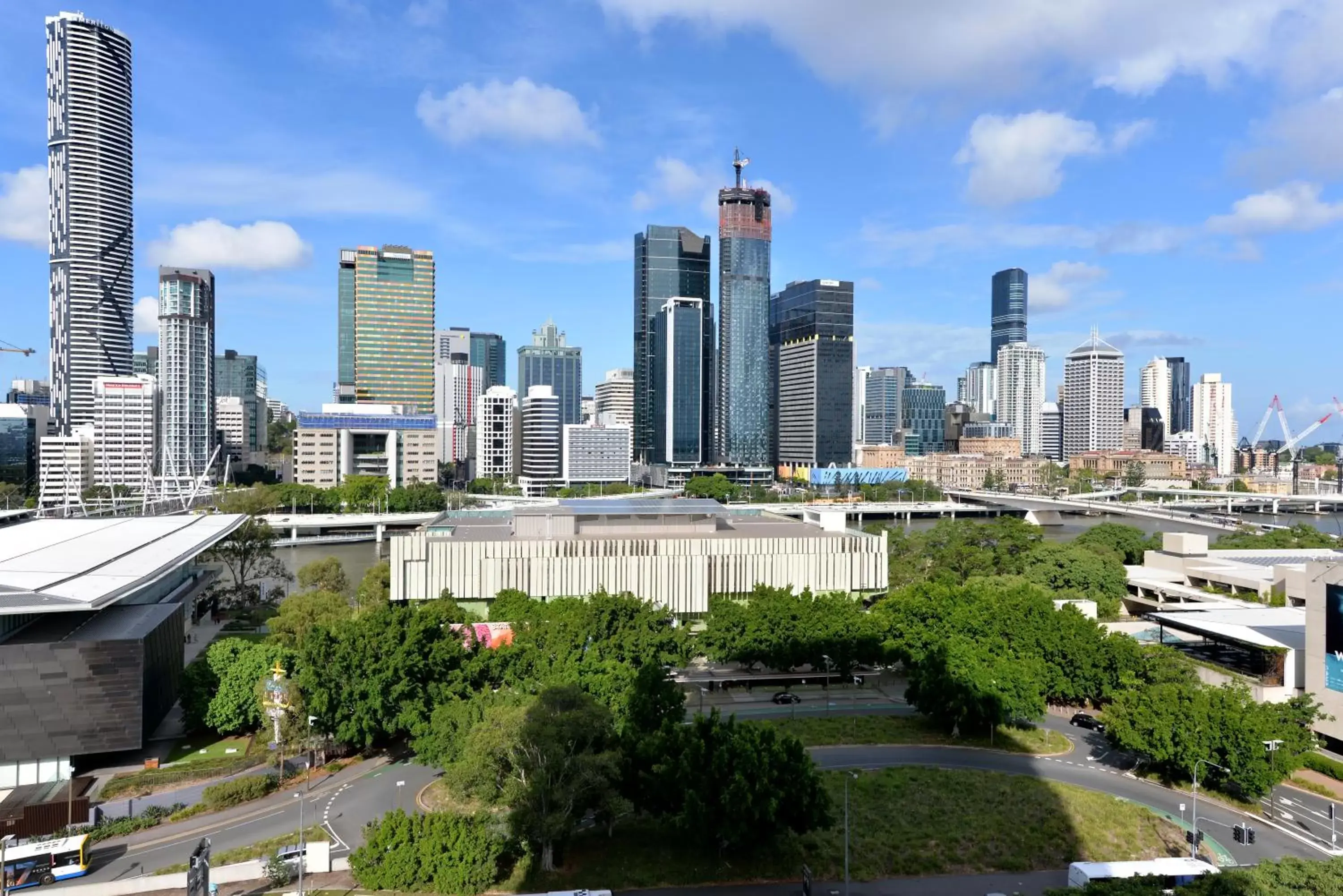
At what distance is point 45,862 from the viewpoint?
62.6ft

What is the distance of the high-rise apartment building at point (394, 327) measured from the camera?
14800 centimetres

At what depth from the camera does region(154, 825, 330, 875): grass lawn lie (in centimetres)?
1931

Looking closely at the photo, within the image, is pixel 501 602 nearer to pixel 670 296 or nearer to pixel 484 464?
pixel 484 464

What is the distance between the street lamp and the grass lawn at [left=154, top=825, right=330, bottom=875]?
20148mm

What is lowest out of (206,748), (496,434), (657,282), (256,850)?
(206,748)

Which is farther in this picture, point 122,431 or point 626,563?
point 122,431

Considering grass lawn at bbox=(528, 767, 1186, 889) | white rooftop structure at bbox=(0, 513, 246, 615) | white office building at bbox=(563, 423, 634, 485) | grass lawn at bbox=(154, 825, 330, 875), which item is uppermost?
white office building at bbox=(563, 423, 634, 485)

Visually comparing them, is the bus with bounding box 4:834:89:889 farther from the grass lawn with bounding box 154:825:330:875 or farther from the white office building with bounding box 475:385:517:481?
the white office building with bounding box 475:385:517:481

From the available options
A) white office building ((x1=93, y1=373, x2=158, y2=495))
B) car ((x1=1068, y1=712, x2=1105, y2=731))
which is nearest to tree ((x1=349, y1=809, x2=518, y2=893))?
car ((x1=1068, y1=712, x2=1105, y2=731))

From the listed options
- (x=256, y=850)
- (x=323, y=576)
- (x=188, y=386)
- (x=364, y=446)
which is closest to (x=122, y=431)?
(x=188, y=386)

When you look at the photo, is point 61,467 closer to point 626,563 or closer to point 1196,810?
point 626,563

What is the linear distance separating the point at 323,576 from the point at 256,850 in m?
29.9

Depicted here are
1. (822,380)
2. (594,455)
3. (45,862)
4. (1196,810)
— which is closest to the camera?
(45,862)

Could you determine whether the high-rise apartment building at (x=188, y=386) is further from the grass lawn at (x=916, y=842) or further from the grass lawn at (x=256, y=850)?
the grass lawn at (x=916, y=842)
